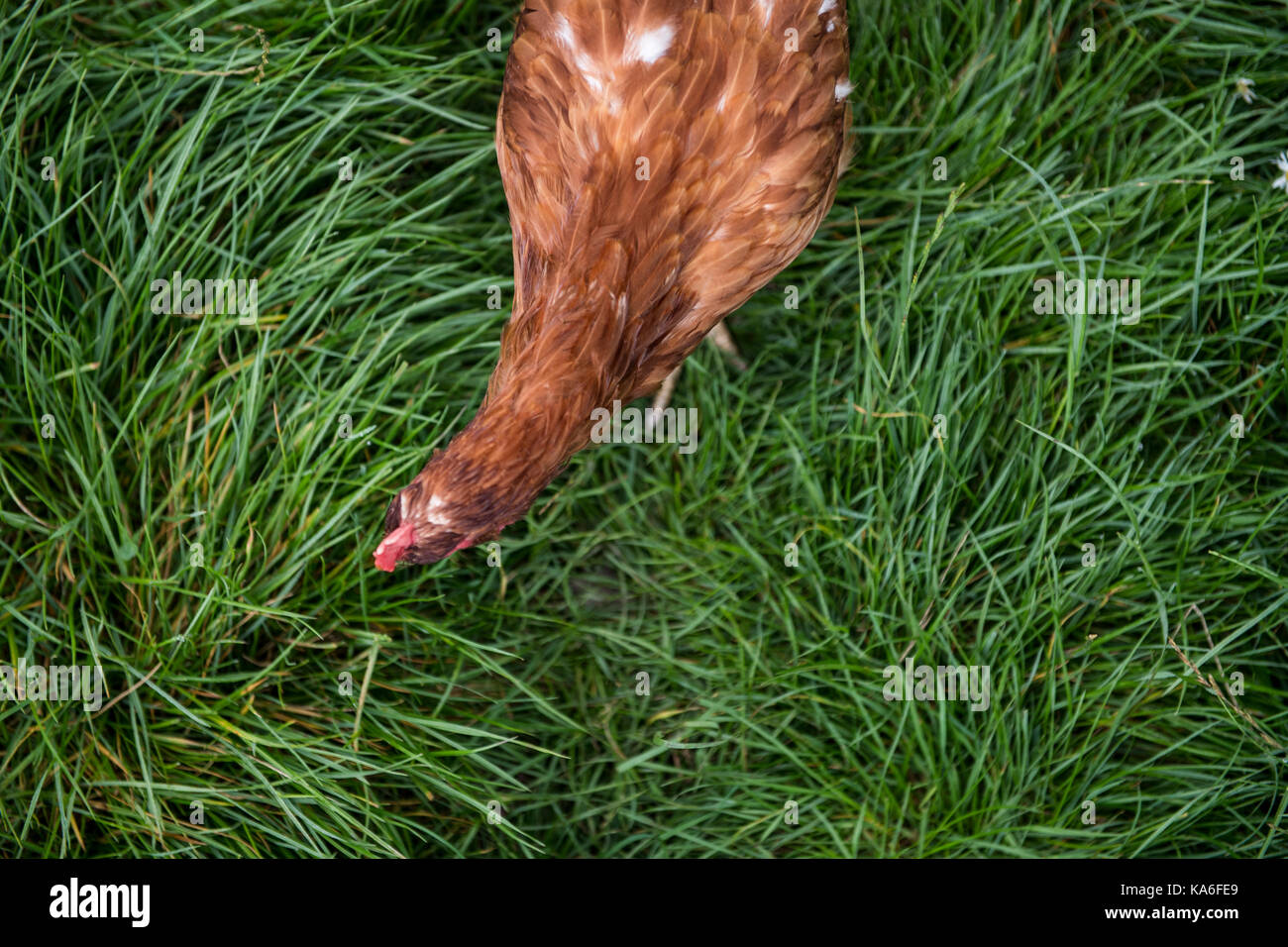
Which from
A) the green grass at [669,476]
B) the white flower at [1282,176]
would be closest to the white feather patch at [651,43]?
the green grass at [669,476]

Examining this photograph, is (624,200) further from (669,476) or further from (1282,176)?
(1282,176)

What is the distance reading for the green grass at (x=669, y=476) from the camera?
2.04 m

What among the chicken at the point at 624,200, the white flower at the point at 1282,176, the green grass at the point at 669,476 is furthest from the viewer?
the white flower at the point at 1282,176

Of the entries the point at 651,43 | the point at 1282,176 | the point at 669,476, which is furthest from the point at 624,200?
the point at 1282,176

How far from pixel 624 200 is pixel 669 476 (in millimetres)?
794

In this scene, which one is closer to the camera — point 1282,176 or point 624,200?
point 624,200

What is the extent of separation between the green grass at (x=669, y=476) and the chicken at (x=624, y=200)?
0.47m

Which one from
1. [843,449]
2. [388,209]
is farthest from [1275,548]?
[388,209]

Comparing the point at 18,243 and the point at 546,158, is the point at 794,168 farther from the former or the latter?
the point at 18,243

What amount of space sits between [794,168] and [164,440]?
61.9 inches

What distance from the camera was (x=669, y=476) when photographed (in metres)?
2.21

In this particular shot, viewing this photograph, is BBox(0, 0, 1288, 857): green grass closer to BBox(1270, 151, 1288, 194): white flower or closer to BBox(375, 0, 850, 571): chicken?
BBox(1270, 151, 1288, 194): white flower

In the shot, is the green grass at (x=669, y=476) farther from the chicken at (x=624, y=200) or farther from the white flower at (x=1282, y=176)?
the chicken at (x=624, y=200)

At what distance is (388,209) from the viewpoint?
7.00 feet
